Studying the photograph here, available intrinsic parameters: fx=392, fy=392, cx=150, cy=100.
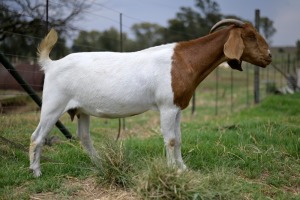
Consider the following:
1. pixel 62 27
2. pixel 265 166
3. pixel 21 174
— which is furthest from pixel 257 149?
pixel 62 27

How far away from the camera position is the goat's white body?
490cm

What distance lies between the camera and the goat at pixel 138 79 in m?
4.89

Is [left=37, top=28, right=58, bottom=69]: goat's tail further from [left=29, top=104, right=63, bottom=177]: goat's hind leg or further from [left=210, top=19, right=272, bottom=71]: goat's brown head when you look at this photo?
[left=210, top=19, right=272, bottom=71]: goat's brown head

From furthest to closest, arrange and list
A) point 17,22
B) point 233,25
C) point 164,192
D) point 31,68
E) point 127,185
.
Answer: point 31,68 → point 17,22 → point 233,25 → point 127,185 → point 164,192

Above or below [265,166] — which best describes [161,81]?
above

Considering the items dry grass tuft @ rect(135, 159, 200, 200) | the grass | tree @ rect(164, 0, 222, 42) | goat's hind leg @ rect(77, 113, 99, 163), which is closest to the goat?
goat's hind leg @ rect(77, 113, 99, 163)

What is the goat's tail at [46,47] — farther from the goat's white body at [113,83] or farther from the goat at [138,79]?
the goat's white body at [113,83]

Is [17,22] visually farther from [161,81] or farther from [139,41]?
[139,41]

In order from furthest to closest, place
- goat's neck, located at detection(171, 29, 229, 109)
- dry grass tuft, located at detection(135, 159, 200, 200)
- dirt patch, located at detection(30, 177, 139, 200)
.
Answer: goat's neck, located at detection(171, 29, 229, 109), dirt patch, located at detection(30, 177, 139, 200), dry grass tuft, located at detection(135, 159, 200, 200)

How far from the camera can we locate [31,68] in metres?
11.8

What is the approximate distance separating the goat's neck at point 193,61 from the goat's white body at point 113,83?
112 millimetres

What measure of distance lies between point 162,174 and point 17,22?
7744 mm

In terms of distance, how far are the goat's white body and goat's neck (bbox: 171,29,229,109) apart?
11 cm

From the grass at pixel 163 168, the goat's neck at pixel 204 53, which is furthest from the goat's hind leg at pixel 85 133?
the goat's neck at pixel 204 53
